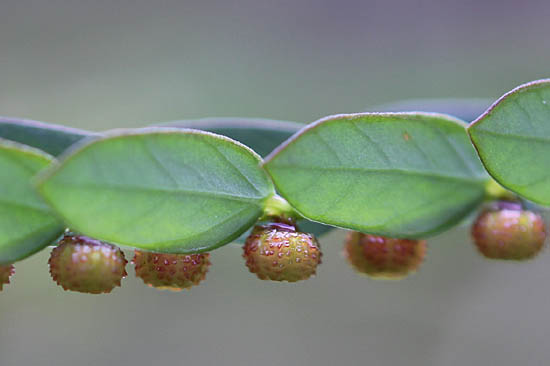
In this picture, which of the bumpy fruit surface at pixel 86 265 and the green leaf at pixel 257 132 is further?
the green leaf at pixel 257 132

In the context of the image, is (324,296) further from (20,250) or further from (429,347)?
(20,250)

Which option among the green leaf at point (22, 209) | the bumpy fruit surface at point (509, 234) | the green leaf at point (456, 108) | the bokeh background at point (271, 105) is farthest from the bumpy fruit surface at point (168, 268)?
the bokeh background at point (271, 105)

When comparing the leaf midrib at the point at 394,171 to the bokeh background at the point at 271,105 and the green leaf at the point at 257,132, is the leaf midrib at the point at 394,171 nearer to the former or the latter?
the green leaf at the point at 257,132

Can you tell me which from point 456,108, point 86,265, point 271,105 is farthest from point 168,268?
point 271,105

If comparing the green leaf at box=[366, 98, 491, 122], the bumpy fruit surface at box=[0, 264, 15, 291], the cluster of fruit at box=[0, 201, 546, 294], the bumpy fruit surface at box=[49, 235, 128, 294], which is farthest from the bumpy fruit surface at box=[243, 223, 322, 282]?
the green leaf at box=[366, 98, 491, 122]

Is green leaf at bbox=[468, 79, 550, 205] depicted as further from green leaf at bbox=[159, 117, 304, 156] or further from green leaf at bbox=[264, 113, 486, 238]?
green leaf at bbox=[159, 117, 304, 156]

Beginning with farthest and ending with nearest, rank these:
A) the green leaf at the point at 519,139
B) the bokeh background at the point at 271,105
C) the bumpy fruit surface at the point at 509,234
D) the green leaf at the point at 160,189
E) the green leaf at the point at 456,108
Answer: the bokeh background at the point at 271,105
the green leaf at the point at 456,108
the bumpy fruit surface at the point at 509,234
the green leaf at the point at 519,139
the green leaf at the point at 160,189

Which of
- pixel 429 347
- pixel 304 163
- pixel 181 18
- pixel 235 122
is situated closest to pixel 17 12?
pixel 181 18

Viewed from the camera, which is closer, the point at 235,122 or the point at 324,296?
the point at 235,122
